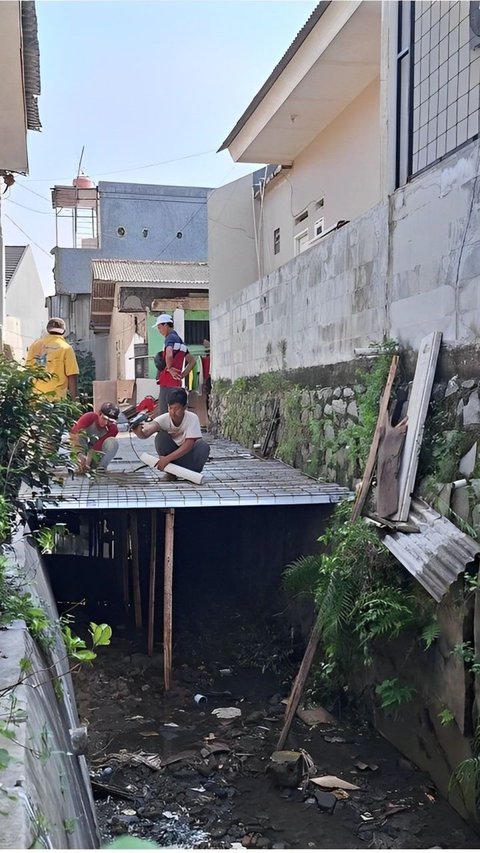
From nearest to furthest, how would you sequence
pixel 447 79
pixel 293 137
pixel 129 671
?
pixel 447 79, pixel 129 671, pixel 293 137

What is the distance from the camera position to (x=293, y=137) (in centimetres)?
1230

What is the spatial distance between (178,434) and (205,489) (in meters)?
0.85

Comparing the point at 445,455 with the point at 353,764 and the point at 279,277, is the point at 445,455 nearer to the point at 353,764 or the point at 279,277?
the point at 353,764

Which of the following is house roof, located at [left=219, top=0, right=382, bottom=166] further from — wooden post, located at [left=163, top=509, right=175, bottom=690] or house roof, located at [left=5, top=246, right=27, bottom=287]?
house roof, located at [left=5, top=246, right=27, bottom=287]

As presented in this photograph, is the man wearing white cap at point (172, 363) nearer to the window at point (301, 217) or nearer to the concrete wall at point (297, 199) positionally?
the concrete wall at point (297, 199)

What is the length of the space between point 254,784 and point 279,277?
6744mm

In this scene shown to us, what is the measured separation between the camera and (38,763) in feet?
7.80

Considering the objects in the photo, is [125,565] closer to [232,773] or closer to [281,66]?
Result: [232,773]

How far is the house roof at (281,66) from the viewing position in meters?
8.80

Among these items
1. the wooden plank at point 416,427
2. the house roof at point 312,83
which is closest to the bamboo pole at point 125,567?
the wooden plank at point 416,427

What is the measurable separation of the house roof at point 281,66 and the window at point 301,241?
2.15 meters

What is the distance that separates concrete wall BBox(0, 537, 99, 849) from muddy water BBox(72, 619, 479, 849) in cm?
109

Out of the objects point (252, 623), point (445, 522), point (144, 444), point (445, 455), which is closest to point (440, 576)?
point (445, 522)

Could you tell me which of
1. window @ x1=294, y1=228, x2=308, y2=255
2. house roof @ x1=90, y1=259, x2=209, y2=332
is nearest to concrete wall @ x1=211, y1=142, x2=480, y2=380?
window @ x1=294, y1=228, x2=308, y2=255
